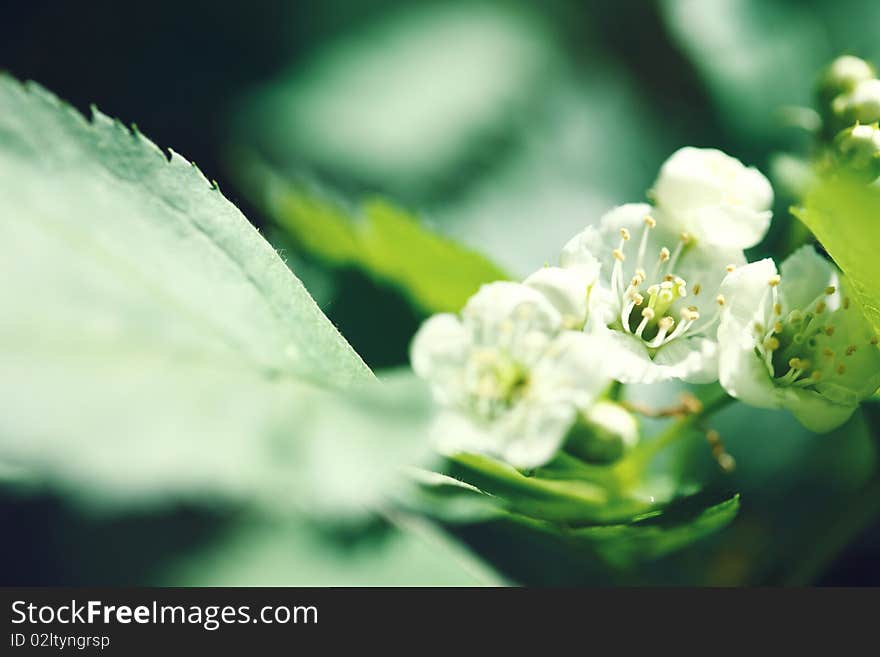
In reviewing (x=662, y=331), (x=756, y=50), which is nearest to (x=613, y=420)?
(x=662, y=331)

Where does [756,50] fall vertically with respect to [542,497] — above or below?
above

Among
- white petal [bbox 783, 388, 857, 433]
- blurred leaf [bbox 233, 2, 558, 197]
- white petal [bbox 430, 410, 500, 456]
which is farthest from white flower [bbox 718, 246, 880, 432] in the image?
blurred leaf [bbox 233, 2, 558, 197]

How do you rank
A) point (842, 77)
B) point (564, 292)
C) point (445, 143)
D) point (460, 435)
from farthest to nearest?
point (445, 143), point (842, 77), point (564, 292), point (460, 435)

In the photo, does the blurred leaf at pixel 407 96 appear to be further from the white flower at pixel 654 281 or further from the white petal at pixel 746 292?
the white petal at pixel 746 292

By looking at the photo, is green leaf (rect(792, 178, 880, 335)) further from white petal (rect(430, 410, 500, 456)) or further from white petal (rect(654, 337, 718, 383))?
white petal (rect(430, 410, 500, 456))

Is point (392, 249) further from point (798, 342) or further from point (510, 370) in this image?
point (798, 342)
